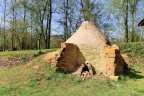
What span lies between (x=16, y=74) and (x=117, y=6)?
17.7 m

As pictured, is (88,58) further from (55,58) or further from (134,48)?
(134,48)

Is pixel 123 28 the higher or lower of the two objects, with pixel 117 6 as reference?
lower

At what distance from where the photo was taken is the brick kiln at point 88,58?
33.3 ft

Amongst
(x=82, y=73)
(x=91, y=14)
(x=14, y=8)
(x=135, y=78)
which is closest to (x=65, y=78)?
(x=82, y=73)

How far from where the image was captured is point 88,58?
1078 centimetres

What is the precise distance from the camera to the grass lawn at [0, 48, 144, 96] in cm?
823

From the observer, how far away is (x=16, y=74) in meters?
10.4

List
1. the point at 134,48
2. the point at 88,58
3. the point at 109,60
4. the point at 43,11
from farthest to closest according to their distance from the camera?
the point at 43,11
the point at 134,48
the point at 88,58
the point at 109,60

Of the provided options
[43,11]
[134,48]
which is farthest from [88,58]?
[43,11]

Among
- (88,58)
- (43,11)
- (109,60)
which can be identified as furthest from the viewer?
(43,11)

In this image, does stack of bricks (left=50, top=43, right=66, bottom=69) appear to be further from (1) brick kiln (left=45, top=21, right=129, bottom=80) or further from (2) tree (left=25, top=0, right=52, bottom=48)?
(2) tree (left=25, top=0, right=52, bottom=48)

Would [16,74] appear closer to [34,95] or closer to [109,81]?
[34,95]

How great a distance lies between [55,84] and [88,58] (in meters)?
2.44

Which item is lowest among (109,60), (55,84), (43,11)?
(55,84)
